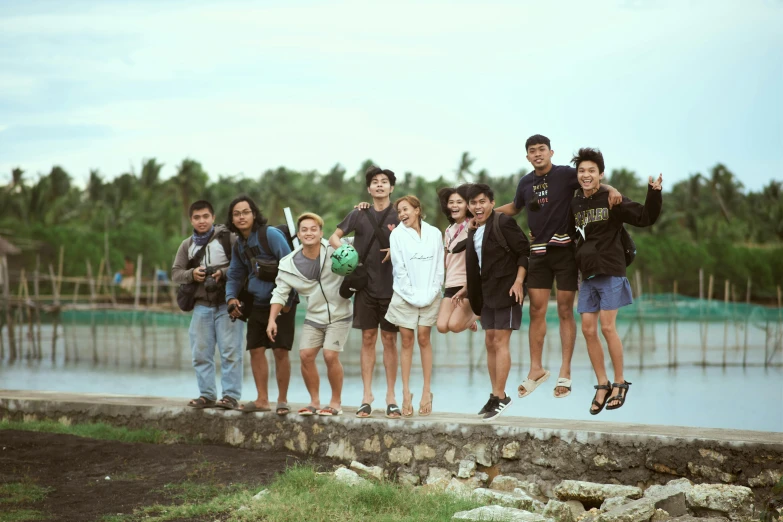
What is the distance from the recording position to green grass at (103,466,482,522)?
17.2 feet

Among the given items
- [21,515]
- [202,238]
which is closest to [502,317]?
[202,238]

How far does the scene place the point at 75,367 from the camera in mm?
26703

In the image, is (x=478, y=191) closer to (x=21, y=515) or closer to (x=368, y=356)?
(x=368, y=356)

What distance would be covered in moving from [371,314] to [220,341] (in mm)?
1571

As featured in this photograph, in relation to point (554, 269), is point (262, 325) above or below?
below

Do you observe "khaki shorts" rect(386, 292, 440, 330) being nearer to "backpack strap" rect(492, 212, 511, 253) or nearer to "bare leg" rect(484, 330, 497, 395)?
"bare leg" rect(484, 330, 497, 395)

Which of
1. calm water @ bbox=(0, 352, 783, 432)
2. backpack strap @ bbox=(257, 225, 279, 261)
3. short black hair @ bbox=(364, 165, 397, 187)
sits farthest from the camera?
calm water @ bbox=(0, 352, 783, 432)

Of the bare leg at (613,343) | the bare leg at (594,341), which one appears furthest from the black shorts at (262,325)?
the bare leg at (613,343)

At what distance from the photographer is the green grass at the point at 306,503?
5.23m

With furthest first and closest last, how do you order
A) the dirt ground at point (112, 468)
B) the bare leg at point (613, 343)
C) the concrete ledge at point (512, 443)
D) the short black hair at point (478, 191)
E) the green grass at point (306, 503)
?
the short black hair at point (478, 191) < the bare leg at point (613, 343) < the dirt ground at point (112, 468) < the concrete ledge at point (512, 443) < the green grass at point (306, 503)

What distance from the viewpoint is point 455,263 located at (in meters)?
6.60

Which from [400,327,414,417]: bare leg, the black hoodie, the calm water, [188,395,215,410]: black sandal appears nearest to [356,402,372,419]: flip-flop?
[400,327,414,417]: bare leg

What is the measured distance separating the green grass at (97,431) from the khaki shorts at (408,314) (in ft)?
7.91

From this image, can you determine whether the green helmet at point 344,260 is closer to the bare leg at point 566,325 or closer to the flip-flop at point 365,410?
the flip-flop at point 365,410
